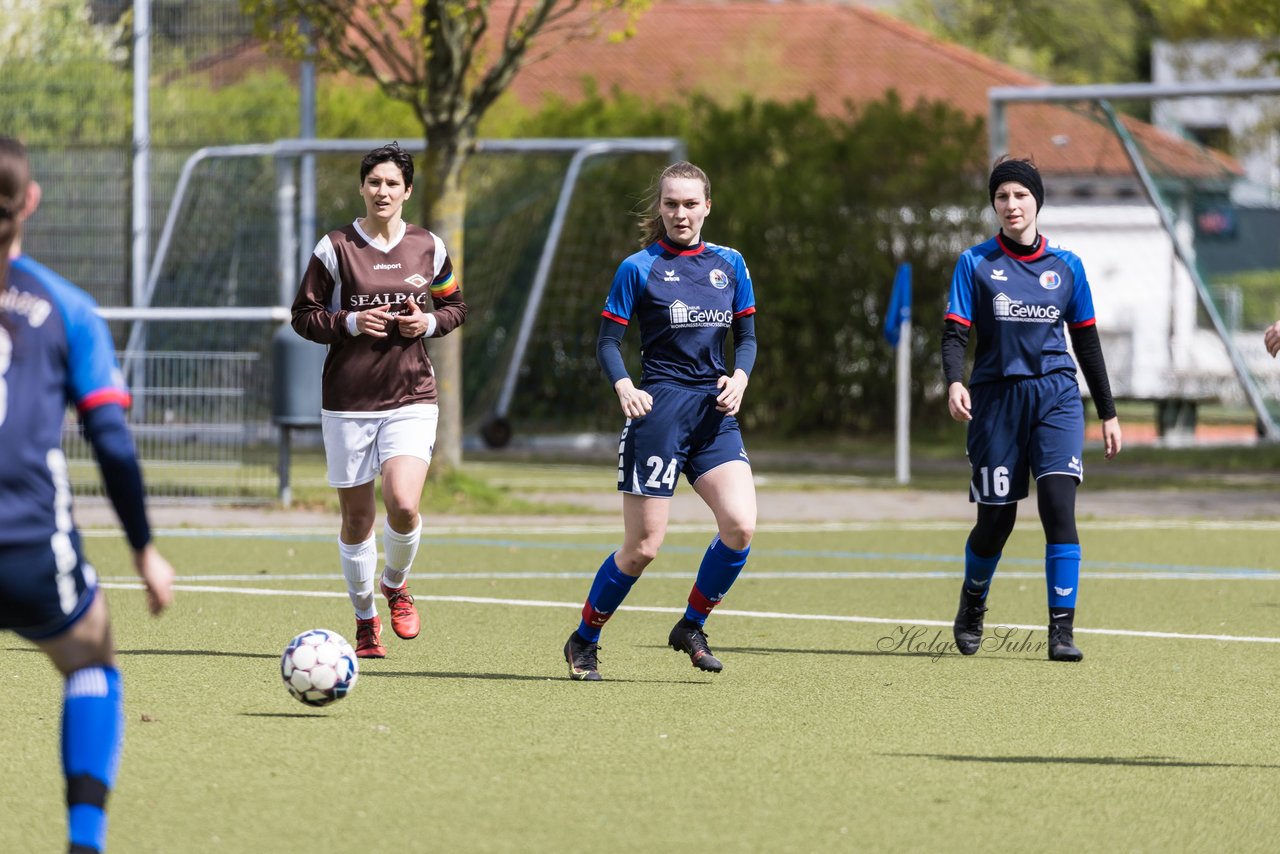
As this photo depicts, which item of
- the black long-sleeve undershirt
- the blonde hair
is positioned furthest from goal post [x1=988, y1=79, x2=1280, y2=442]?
the blonde hair

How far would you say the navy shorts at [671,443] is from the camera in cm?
757

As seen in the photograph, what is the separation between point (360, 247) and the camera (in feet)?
27.0

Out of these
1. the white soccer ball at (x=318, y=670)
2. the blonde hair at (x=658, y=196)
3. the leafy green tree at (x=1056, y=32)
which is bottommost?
the white soccer ball at (x=318, y=670)

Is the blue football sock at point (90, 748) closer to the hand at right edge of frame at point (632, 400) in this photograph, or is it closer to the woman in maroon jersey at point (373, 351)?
the hand at right edge of frame at point (632, 400)

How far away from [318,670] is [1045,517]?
10.9ft

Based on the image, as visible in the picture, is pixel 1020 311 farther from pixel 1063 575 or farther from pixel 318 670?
pixel 318 670

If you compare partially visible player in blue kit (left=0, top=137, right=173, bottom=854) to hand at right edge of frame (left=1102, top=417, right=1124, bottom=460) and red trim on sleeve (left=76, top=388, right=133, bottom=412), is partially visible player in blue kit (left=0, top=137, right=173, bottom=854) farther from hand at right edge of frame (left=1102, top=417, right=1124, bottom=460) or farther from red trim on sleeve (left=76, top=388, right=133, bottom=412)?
hand at right edge of frame (left=1102, top=417, right=1124, bottom=460)

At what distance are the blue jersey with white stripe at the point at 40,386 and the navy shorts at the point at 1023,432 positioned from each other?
4822 mm

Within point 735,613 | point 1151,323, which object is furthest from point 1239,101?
point 735,613

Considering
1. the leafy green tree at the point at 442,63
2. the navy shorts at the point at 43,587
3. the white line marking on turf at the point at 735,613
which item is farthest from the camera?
the leafy green tree at the point at 442,63

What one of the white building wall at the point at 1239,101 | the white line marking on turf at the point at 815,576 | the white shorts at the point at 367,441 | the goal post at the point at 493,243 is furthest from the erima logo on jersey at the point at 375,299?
the white building wall at the point at 1239,101

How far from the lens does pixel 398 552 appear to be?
8.56 meters

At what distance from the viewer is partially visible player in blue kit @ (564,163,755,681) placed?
7590 mm

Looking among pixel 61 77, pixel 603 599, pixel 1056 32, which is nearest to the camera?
pixel 603 599
